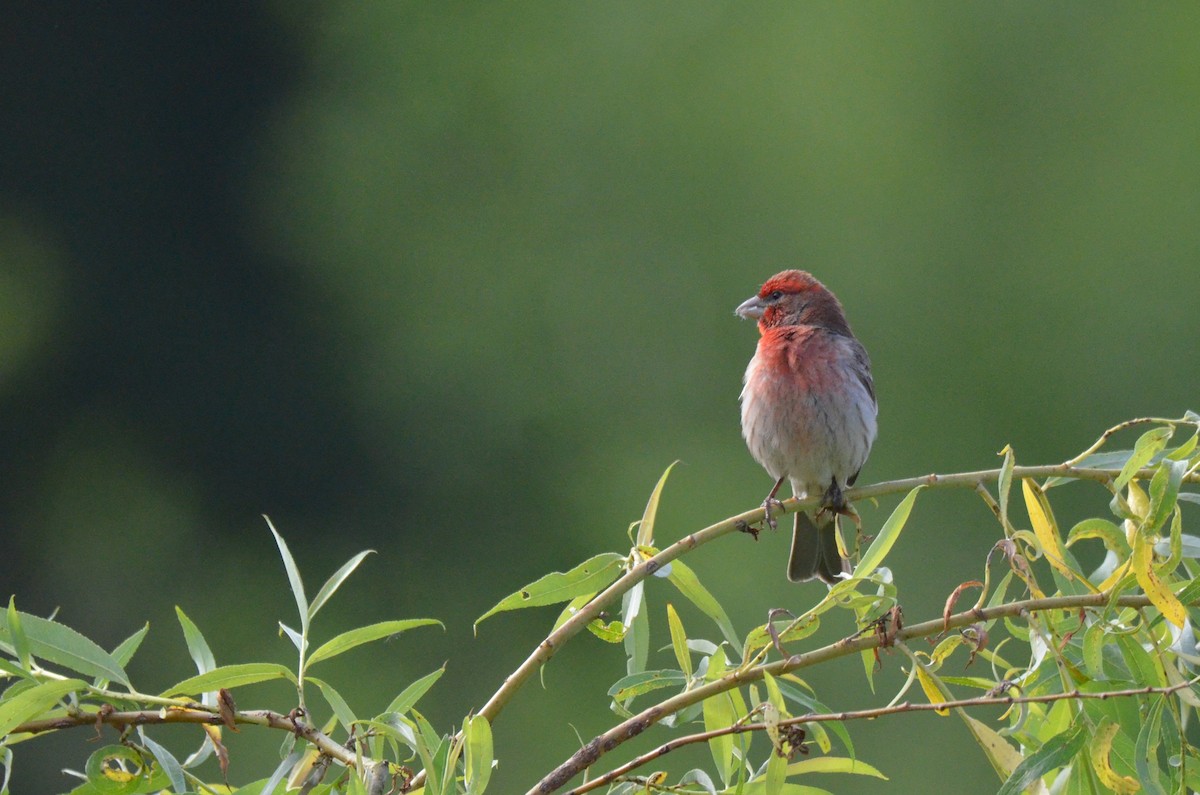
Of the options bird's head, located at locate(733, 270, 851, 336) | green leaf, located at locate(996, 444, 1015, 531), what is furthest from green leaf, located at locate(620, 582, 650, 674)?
bird's head, located at locate(733, 270, 851, 336)

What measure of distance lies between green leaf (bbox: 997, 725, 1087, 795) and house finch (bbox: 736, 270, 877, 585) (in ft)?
8.45

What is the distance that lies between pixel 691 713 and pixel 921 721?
960 centimetres

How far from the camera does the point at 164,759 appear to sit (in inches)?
76.9

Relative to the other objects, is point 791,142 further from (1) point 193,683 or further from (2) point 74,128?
(1) point 193,683

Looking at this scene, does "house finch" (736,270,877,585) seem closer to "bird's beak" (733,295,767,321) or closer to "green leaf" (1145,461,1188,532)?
"bird's beak" (733,295,767,321)

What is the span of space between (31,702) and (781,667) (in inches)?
36.4

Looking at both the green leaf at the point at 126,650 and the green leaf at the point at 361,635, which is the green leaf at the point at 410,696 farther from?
the green leaf at the point at 126,650

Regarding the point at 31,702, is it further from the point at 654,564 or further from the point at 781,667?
the point at 781,667

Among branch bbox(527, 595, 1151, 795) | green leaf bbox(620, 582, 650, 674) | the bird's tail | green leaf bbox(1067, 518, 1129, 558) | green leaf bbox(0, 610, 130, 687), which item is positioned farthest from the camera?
the bird's tail

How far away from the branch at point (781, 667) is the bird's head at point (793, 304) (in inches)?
127

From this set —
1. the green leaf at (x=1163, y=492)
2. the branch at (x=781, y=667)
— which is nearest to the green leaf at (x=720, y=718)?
the branch at (x=781, y=667)

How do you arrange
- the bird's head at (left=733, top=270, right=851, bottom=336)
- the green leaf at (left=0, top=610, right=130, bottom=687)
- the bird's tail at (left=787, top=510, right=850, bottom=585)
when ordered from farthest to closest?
the bird's head at (left=733, top=270, right=851, bottom=336), the bird's tail at (left=787, top=510, right=850, bottom=585), the green leaf at (left=0, top=610, right=130, bottom=687)

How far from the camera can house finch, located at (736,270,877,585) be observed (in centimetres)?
473

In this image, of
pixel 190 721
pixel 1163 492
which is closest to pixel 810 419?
pixel 1163 492
